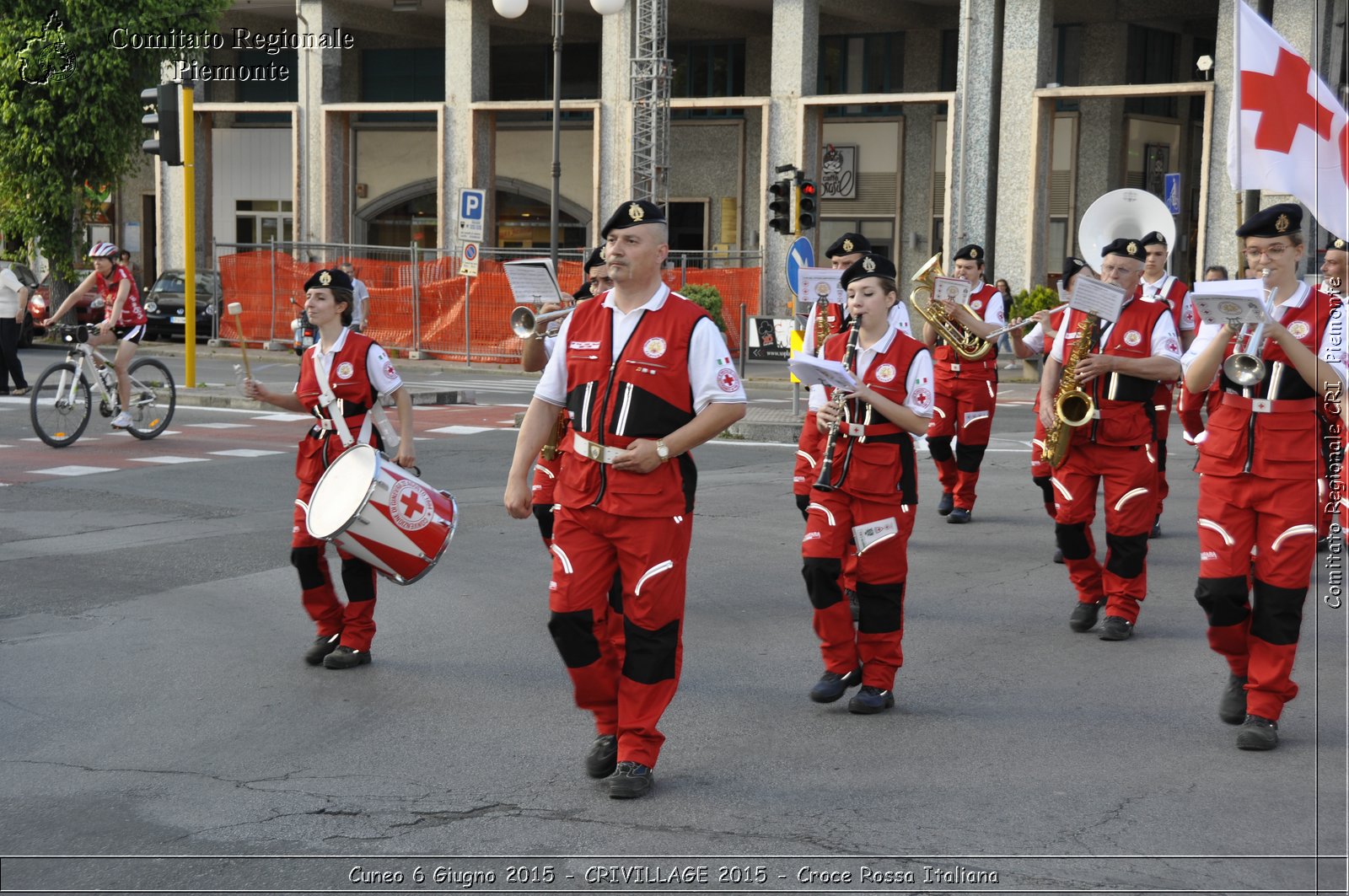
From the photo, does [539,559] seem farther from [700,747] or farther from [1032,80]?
[1032,80]

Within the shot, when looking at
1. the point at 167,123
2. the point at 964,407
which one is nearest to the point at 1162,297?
the point at 964,407

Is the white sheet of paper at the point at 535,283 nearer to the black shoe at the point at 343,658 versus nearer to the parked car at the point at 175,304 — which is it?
the black shoe at the point at 343,658

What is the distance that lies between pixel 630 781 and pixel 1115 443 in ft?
12.6

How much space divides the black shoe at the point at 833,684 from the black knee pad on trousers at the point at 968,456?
5177mm

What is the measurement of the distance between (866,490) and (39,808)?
3544mm

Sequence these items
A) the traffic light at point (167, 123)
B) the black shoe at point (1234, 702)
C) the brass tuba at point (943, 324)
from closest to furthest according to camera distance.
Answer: the black shoe at point (1234, 702)
the brass tuba at point (943, 324)
the traffic light at point (167, 123)

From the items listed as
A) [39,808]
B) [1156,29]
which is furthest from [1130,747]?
[1156,29]

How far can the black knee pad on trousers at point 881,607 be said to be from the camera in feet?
21.9

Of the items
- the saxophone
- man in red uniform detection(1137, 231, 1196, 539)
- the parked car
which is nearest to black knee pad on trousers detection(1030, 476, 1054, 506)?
man in red uniform detection(1137, 231, 1196, 539)

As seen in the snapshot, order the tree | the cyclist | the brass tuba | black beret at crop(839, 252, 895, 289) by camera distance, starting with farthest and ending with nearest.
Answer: the tree < the cyclist < the brass tuba < black beret at crop(839, 252, 895, 289)

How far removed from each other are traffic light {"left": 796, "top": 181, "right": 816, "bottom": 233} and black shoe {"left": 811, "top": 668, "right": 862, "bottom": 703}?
1521 centimetres

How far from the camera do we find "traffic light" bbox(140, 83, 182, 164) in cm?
2042

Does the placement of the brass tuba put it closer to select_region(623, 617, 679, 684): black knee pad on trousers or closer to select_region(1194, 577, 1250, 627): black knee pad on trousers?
select_region(1194, 577, 1250, 627): black knee pad on trousers

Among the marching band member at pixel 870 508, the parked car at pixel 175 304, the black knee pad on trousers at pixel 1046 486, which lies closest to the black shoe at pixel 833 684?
the marching band member at pixel 870 508
